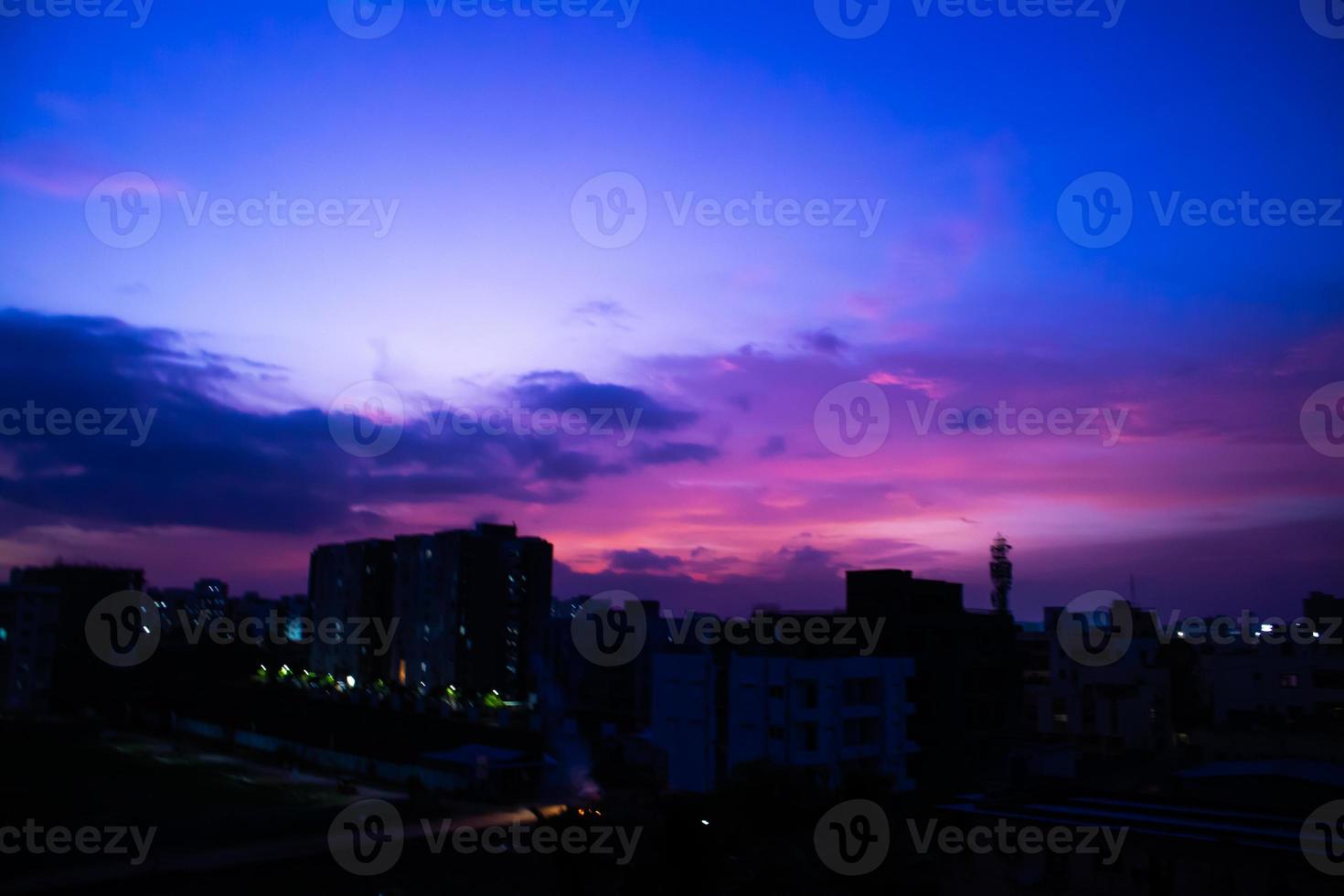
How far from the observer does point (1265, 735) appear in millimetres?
34625

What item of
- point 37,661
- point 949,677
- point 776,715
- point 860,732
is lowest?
point 860,732

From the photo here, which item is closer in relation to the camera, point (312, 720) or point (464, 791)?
point (464, 791)

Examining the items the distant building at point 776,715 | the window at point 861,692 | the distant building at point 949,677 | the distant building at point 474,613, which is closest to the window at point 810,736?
the distant building at point 776,715

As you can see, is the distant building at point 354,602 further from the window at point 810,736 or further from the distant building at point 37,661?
the window at point 810,736

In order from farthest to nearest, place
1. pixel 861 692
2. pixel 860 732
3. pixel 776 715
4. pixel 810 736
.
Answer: pixel 861 692 < pixel 860 732 < pixel 810 736 < pixel 776 715

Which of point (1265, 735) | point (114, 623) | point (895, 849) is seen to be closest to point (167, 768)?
point (895, 849)

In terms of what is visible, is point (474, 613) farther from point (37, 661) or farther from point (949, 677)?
point (949, 677)

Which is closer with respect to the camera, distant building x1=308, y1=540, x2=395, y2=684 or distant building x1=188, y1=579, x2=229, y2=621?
distant building x1=308, y1=540, x2=395, y2=684

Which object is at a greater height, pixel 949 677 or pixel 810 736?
pixel 949 677

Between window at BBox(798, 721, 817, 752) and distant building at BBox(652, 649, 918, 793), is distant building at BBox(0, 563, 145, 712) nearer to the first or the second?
distant building at BBox(652, 649, 918, 793)

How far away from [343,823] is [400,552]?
41.2 meters

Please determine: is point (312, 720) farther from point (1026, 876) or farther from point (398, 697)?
point (1026, 876)

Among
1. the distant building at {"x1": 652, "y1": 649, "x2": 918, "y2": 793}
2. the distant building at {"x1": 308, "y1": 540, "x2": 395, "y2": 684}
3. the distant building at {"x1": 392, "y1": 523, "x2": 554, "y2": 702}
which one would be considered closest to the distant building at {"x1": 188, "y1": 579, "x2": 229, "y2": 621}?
the distant building at {"x1": 308, "y1": 540, "x2": 395, "y2": 684}

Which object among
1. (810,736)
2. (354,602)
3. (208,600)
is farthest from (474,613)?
(208,600)
